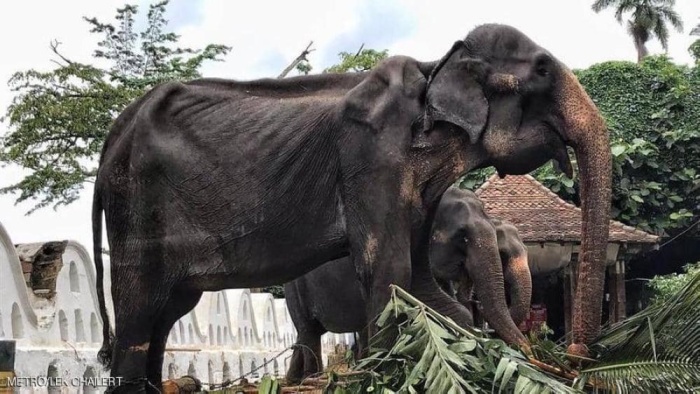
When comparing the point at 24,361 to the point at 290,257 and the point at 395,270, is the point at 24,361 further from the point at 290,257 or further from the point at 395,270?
the point at 395,270

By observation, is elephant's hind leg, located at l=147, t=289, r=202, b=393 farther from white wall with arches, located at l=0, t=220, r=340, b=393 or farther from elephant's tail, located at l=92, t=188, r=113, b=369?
white wall with arches, located at l=0, t=220, r=340, b=393

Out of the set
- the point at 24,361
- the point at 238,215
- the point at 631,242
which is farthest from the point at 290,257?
the point at 631,242

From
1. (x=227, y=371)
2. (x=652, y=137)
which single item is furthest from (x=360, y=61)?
(x=227, y=371)

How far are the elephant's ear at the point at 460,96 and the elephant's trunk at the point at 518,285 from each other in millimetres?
2648

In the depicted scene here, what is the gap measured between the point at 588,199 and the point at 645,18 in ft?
116

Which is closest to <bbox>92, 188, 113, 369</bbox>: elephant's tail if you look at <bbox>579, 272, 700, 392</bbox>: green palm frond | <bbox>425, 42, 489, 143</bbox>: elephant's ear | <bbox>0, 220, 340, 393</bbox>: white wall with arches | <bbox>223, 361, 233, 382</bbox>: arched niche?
<bbox>0, 220, 340, 393</bbox>: white wall with arches

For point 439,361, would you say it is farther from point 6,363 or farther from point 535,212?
point 535,212

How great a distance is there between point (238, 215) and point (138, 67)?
18.0 metres

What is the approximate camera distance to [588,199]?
306 centimetres

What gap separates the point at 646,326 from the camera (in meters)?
2.78

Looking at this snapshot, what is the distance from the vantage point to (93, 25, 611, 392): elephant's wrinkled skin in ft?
10.3

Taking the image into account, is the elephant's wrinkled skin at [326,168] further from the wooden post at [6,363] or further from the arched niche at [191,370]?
the arched niche at [191,370]

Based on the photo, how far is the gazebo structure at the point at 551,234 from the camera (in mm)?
10938

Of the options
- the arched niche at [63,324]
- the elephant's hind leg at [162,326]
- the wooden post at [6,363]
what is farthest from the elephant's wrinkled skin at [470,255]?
the wooden post at [6,363]
